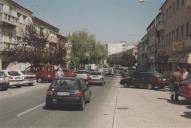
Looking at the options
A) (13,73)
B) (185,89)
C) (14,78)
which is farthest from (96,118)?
(13,73)

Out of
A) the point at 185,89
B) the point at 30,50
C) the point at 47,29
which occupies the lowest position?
the point at 185,89

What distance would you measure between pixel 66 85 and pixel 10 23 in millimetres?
39472

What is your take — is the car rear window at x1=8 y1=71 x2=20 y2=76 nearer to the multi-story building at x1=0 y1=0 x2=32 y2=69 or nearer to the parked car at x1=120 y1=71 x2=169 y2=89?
the parked car at x1=120 y1=71 x2=169 y2=89

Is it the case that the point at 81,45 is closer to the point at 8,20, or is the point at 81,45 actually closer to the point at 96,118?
the point at 8,20

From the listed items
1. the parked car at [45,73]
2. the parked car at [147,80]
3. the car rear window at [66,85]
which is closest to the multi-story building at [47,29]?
the parked car at [45,73]

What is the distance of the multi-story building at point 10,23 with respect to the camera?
54.8m

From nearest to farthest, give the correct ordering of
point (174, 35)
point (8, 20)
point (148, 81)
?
point (148, 81) → point (174, 35) → point (8, 20)

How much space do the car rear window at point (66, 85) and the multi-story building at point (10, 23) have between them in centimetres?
3686

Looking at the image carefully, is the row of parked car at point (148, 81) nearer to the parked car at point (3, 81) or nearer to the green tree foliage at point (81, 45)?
the parked car at point (3, 81)

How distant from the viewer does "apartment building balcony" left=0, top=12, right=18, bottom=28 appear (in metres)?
53.9

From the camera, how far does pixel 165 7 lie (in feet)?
213

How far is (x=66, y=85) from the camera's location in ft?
60.2

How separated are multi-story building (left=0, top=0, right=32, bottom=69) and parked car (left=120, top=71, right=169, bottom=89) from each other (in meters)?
21.7

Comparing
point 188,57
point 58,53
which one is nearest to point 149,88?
point 188,57
